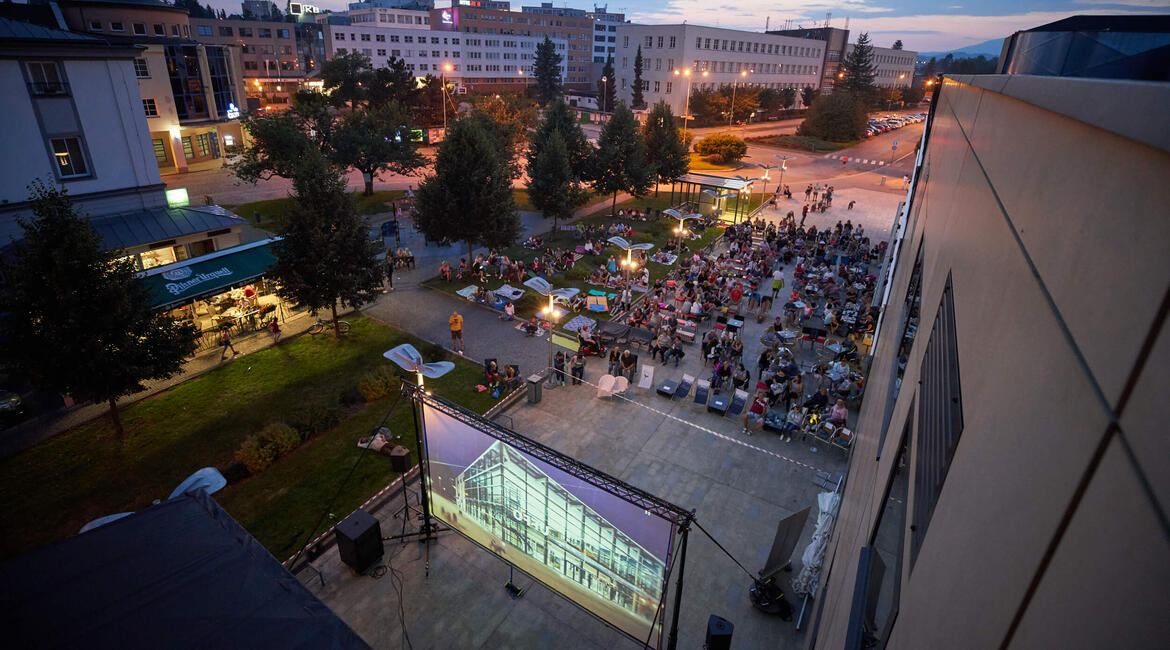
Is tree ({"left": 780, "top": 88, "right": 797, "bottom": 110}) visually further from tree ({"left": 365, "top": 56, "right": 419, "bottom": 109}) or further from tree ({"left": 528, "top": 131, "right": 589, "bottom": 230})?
tree ({"left": 528, "top": 131, "right": 589, "bottom": 230})

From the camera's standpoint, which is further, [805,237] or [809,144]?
[809,144]

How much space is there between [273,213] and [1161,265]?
3841cm

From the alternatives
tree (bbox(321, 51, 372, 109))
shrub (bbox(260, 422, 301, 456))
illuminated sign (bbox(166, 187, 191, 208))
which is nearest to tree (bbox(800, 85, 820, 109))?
tree (bbox(321, 51, 372, 109))

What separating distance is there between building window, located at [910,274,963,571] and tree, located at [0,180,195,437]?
16080mm

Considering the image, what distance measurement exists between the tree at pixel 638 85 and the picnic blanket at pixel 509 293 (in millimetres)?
65875

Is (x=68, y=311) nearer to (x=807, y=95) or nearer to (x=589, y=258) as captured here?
Result: (x=589, y=258)

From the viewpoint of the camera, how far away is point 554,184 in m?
30.3

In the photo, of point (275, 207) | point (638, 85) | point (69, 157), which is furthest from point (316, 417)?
point (638, 85)

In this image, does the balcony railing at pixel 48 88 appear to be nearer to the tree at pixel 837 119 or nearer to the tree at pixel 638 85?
the tree at pixel 837 119

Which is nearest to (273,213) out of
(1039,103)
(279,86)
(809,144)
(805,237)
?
(805,237)

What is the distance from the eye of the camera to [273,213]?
1314 inches

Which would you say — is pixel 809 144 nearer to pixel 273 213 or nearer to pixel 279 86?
pixel 273 213

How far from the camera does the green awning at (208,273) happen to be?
17.2 meters

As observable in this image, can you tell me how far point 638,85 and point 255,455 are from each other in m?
78.7
